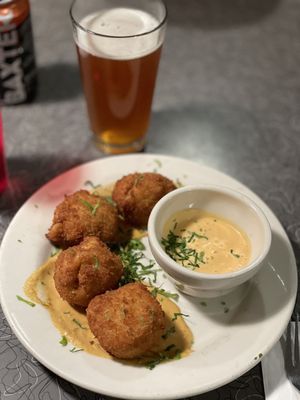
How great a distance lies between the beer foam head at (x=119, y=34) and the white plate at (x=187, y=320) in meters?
0.36

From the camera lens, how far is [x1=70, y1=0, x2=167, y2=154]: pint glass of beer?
1.44 meters

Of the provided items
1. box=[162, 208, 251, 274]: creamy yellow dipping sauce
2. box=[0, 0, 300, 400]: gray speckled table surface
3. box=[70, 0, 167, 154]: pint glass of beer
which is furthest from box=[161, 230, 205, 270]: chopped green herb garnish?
box=[70, 0, 167, 154]: pint glass of beer

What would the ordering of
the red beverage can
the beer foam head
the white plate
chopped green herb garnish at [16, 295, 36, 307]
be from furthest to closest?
the red beverage can, the beer foam head, chopped green herb garnish at [16, 295, 36, 307], the white plate

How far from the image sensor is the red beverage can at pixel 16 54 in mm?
1549

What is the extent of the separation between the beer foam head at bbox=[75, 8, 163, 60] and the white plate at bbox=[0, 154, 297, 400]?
36cm

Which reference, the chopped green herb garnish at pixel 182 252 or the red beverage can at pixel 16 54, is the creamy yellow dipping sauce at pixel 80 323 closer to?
the chopped green herb garnish at pixel 182 252

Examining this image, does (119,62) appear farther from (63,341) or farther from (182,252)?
(63,341)

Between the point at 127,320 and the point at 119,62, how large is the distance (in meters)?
0.73

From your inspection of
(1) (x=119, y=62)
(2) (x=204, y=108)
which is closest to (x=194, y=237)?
(1) (x=119, y=62)

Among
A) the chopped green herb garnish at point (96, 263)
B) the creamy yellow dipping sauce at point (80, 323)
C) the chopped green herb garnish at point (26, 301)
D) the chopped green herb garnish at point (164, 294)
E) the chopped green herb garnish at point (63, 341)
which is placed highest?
the chopped green herb garnish at point (96, 263)

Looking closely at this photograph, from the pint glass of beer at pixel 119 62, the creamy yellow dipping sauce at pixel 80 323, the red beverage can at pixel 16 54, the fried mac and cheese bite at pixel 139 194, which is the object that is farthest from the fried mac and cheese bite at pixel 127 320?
the red beverage can at pixel 16 54

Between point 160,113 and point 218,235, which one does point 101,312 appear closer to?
point 218,235

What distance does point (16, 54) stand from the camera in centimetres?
166

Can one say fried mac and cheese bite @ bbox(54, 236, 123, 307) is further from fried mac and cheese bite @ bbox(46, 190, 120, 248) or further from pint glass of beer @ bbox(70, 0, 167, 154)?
pint glass of beer @ bbox(70, 0, 167, 154)
